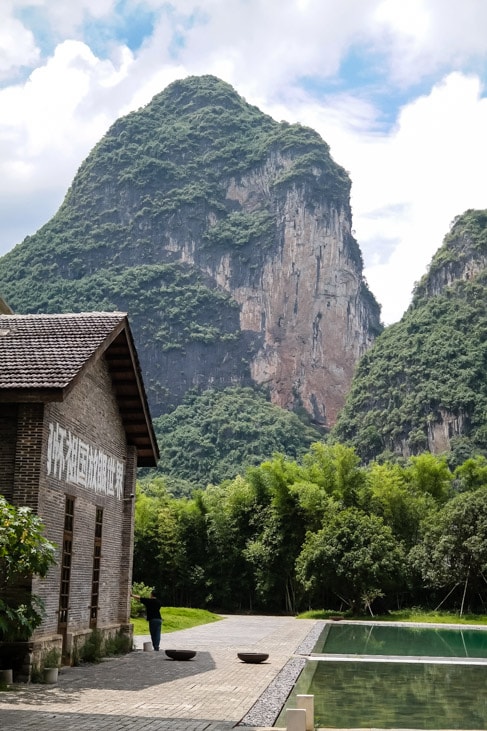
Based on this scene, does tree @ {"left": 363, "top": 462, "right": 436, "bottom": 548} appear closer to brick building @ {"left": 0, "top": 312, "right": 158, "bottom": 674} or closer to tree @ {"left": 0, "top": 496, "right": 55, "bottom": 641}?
brick building @ {"left": 0, "top": 312, "right": 158, "bottom": 674}

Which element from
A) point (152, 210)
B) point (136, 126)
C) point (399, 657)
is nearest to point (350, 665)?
point (399, 657)

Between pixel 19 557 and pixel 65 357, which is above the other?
pixel 65 357

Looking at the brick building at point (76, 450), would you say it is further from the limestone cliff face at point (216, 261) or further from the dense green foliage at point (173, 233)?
the limestone cliff face at point (216, 261)

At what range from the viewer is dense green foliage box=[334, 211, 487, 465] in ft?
293

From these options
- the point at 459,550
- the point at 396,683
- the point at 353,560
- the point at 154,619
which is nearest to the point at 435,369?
the point at 459,550

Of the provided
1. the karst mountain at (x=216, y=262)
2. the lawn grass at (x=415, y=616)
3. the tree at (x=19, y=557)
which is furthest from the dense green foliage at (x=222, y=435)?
the tree at (x=19, y=557)

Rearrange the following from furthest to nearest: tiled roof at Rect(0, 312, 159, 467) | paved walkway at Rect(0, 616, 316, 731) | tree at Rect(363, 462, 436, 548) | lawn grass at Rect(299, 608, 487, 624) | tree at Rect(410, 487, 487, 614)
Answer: tree at Rect(363, 462, 436, 548), tree at Rect(410, 487, 487, 614), lawn grass at Rect(299, 608, 487, 624), tiled roof at Rect(0, 312, 159, 467), paved walkway at Rect(0, 616, 316, 731)

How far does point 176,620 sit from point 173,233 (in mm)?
108513

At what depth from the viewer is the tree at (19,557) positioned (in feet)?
33.9

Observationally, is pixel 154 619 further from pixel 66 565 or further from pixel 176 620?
pixel 176 620

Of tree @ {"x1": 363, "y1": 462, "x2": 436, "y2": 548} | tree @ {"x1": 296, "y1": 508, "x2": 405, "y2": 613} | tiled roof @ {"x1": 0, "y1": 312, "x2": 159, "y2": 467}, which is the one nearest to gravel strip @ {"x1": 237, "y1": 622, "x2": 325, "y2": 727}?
tiled roof @ {"x1": 0, "y1": 312, "x2": 159, "y2": 467}

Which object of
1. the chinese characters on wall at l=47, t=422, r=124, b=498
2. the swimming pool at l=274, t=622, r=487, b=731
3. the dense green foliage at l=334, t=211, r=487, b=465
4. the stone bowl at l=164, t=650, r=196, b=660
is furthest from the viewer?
the dense green foliage at l=334, t=211, r=487, b=465

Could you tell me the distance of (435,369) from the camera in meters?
93.9

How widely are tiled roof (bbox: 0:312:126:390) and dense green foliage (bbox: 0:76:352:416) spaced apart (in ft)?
332
